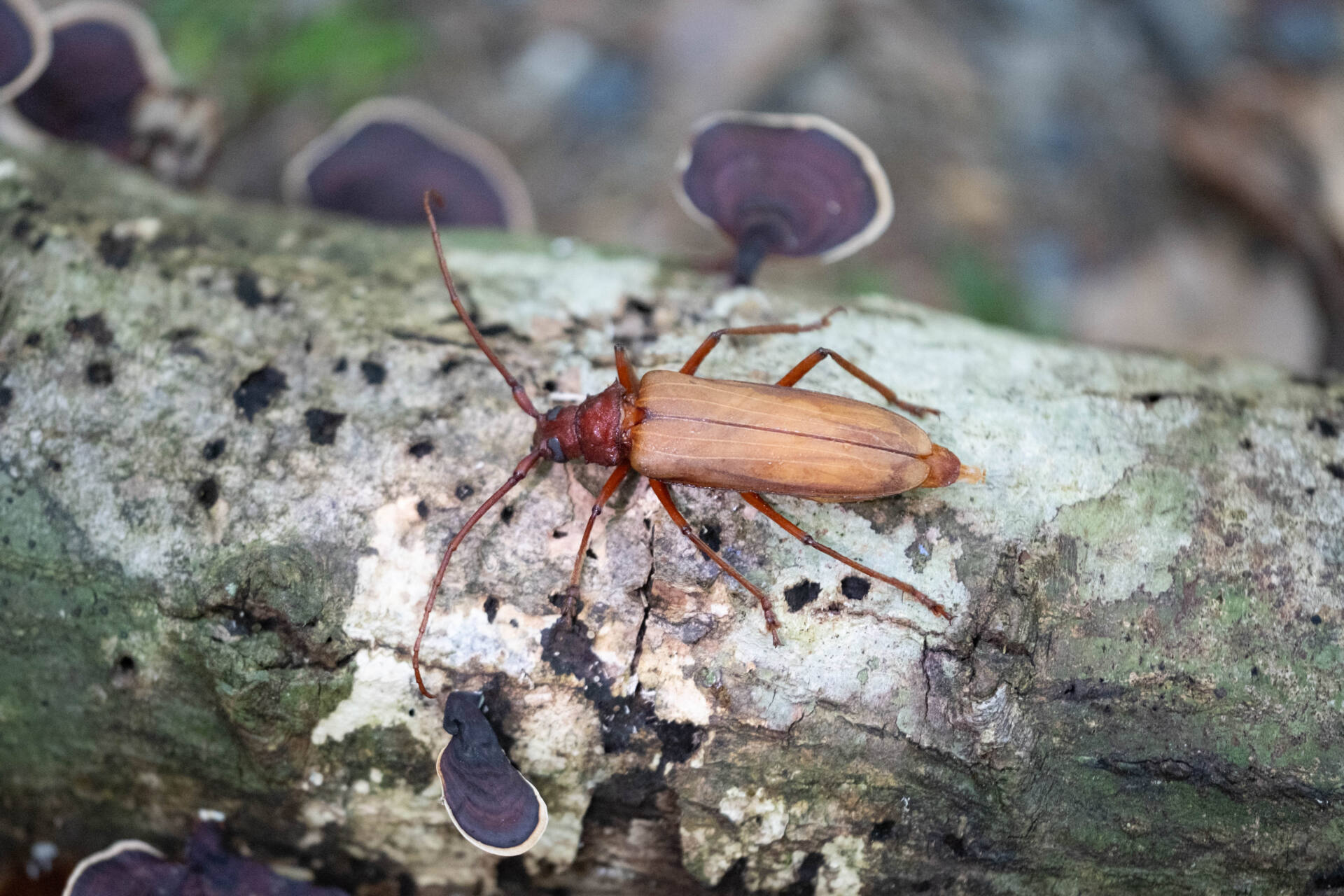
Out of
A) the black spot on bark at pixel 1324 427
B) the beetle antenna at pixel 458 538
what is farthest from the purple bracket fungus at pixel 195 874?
the black spot on bark at pixel 1324 427

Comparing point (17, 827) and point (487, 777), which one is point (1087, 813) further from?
point (17, 827)

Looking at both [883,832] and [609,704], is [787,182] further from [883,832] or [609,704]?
[883,832]

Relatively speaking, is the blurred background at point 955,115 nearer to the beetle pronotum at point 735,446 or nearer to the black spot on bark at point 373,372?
the beetle pronotum at point 735,446

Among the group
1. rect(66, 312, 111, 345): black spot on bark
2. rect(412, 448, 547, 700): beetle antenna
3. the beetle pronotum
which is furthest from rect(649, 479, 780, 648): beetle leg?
rect(66, 312, 111, 345): black spot on bark

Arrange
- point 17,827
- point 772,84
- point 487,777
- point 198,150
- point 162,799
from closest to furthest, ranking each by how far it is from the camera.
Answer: point 487,777, point 162,799, point 17,827, point 198,150, point 772,84

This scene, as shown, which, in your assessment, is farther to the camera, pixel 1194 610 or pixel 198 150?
pixel 198 150

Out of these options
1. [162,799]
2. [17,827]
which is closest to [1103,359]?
[162,799]

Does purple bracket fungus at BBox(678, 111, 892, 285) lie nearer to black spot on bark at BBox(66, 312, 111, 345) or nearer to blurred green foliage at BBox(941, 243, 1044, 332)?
black spot on bark at BBox(66, 312, 111, 345)
